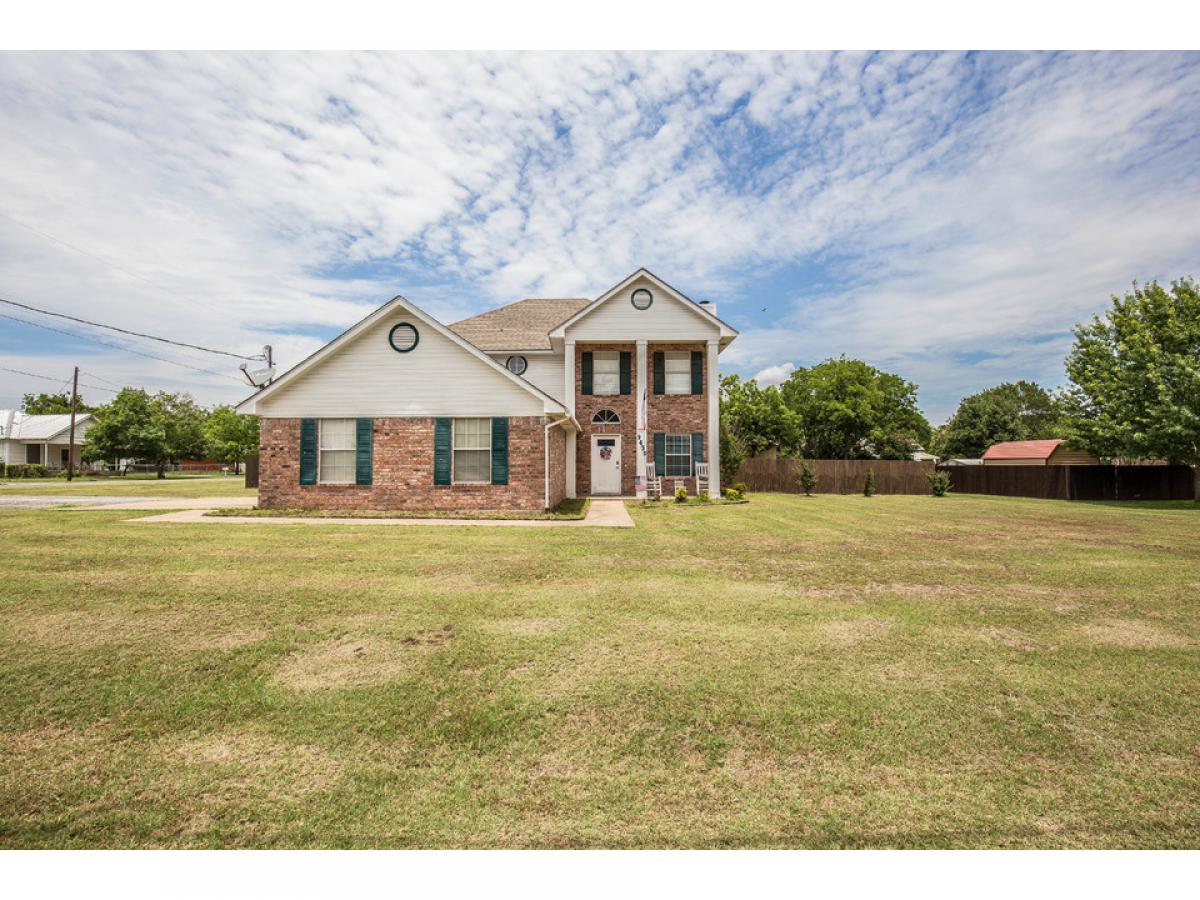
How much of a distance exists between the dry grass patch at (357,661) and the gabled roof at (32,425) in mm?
59961

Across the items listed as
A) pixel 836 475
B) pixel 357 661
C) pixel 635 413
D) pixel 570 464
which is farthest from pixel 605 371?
pixel 357 661

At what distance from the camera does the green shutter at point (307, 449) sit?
15.4 metres

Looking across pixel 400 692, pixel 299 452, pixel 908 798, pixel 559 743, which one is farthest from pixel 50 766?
pixel 299 452

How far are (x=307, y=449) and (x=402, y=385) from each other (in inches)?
122

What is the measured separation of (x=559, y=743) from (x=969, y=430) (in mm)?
73887

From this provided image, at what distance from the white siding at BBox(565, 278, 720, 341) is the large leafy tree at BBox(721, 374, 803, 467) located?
18.5m

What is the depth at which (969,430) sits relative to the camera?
6406 cm

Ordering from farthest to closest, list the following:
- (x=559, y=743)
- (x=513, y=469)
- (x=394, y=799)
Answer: (x=513, y=469) < (x=559, y=743) < (x=394, y=799)

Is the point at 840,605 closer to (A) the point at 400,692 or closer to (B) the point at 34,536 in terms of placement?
(A) the point at 400,692

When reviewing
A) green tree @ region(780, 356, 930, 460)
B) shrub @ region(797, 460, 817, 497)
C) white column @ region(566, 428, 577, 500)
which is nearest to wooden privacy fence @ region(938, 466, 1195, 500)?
shrub @ region(797, 460, 817, 497)

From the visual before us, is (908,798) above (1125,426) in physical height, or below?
below

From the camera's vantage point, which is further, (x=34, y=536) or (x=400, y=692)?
(x=34, y=536)

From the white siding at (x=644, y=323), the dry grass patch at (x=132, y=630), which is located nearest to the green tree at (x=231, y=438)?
the white siding at (x=644, y=323)

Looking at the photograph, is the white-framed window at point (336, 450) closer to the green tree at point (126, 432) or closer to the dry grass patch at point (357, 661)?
the dry grass patch at point (357, 661)
